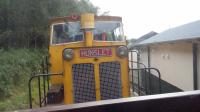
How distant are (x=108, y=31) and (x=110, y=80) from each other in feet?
5.29

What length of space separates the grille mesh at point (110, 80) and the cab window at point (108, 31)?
1254mm

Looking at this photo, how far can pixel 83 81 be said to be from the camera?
5227 mm

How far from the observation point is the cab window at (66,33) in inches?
255

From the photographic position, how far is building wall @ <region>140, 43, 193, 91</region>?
8.30 meters

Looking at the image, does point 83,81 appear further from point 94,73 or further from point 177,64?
point 177,64

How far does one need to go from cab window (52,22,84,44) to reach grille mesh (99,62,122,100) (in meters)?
1.38

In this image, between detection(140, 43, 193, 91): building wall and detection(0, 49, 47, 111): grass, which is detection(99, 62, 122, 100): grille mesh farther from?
detection(0, 49, 47, 111): grass

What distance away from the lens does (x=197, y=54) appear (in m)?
7.34

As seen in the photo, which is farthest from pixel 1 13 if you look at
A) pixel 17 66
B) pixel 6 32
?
pixel 17 66

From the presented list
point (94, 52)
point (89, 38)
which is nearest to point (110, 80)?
point (94, 52)

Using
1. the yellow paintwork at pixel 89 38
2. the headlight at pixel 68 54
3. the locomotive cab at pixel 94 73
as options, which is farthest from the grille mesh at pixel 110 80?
the yellow paintwork at pixel 89 38

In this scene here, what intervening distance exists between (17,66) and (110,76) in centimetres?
1095

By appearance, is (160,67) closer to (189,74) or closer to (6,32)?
(189,74)

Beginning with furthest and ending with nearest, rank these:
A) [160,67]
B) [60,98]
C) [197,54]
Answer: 1. [160,67]
2. [197,54]
3. [60,98]
